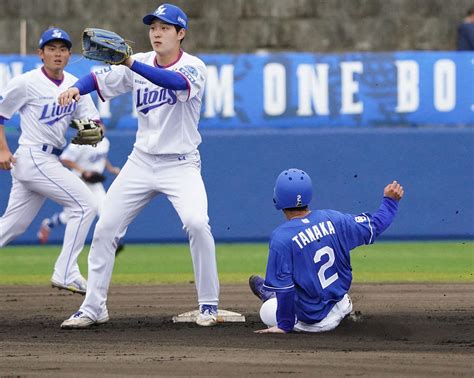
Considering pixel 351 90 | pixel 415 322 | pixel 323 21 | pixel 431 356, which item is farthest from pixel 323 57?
pixel 431 356

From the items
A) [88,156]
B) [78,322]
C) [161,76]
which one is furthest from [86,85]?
[88,156]

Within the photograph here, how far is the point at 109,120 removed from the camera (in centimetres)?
1576

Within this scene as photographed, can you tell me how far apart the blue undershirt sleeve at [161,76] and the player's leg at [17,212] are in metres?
2.92

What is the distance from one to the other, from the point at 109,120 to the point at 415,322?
24.5ft

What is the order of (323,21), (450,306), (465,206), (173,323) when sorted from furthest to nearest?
(323,21)
(465,206)
(450,306)
(173,323)

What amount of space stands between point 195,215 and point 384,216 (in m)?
1.31

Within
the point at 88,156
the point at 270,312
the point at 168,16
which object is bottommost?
the point at 270,312

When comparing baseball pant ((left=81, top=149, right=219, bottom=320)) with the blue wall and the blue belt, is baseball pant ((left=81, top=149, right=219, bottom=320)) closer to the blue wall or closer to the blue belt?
the blue belt

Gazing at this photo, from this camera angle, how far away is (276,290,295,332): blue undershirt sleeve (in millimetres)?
7898

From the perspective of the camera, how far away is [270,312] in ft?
27.7

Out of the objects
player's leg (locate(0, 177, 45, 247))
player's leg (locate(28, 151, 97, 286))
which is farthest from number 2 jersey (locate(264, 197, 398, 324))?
player's leg (locate(0, 177, 45, 247))

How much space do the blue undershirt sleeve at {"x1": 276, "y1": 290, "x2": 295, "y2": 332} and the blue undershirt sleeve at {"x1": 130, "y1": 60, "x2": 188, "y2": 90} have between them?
1.60m

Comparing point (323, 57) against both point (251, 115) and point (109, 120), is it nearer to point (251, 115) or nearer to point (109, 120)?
point (251, 115)

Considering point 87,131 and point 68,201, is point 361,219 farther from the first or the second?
point 68,201
